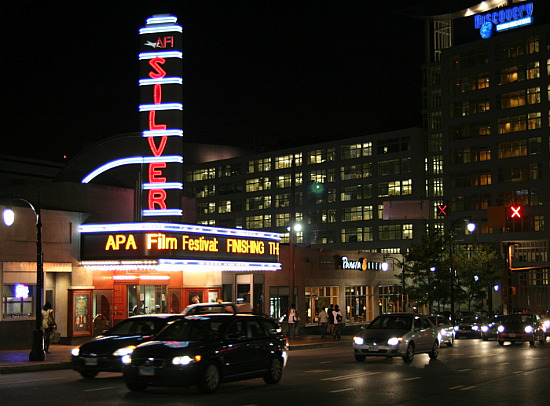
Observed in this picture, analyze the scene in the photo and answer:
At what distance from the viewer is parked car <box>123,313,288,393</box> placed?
55.9ft

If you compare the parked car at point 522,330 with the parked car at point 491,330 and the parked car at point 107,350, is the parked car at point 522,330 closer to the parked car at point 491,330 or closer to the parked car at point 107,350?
the parked car at point 491,330

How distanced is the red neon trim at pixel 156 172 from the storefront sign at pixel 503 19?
262 ft

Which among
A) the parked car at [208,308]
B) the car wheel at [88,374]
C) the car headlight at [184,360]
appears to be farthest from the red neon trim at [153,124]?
the car headlight at [184,360]

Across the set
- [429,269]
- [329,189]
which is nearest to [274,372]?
[429,269]

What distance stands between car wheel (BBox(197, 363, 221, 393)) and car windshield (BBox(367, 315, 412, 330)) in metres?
11.6

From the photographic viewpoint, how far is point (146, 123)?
A: 3816cm

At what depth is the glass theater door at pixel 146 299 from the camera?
39.6 m

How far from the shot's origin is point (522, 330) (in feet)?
127

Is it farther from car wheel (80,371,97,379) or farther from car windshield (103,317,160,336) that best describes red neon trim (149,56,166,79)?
car wheel (80,371,97,379)

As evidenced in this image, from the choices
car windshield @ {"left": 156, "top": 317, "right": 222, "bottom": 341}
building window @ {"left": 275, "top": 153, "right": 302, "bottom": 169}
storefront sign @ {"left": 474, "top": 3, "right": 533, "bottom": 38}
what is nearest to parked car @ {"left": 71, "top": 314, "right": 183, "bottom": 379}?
car windshield @ {"left": 156, "top": 317, "right": 222, "bottom": 341}

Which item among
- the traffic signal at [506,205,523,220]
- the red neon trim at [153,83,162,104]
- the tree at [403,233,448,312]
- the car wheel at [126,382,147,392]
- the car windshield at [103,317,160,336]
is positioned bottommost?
the car wheel at [126,382,147,392]

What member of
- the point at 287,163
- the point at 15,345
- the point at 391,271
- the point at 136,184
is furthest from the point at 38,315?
the point at 287,163

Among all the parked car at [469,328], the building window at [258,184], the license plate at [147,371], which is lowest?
the parked car at [469,328]

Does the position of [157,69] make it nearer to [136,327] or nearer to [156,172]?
[156,172]
